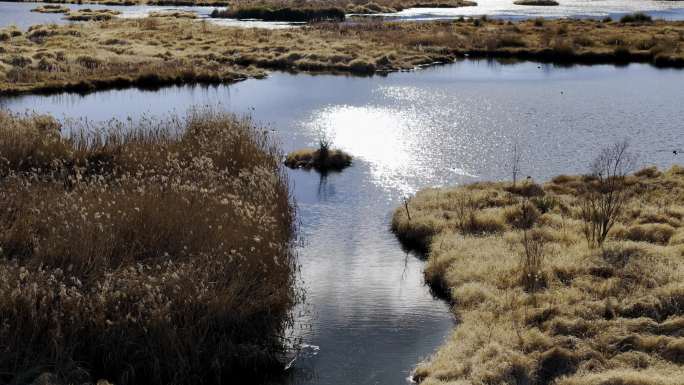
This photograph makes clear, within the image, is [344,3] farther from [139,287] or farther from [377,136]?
[139,287]

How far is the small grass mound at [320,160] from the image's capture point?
25.6 m

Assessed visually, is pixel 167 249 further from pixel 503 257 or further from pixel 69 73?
pixel 69 73

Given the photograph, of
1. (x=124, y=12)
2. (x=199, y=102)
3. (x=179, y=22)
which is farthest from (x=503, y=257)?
(x=124, y=12)

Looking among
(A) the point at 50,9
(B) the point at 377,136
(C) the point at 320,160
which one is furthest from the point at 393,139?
(A) the point at 50,9

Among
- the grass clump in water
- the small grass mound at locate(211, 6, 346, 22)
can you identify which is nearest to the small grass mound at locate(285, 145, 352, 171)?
the grass clump in water

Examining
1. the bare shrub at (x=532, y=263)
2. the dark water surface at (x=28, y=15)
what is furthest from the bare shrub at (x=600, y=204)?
the dark water surface at (x=28, y=15)

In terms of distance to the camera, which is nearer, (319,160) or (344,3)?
(319,160)

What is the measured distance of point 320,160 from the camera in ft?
84.1

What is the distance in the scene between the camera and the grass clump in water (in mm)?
25578

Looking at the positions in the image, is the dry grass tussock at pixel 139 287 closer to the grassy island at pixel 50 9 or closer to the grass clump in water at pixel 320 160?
the grass clump in water at pixel 320 160

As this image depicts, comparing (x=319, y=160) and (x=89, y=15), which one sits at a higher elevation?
(x=89, y=15)

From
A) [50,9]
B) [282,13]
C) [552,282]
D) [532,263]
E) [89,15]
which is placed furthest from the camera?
[50,9]

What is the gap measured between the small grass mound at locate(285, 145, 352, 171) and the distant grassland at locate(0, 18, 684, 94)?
59.5ft

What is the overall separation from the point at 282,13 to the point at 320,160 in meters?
63.3
